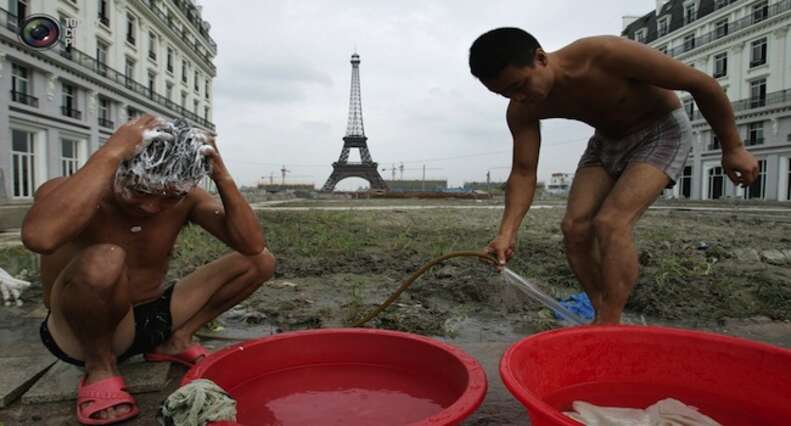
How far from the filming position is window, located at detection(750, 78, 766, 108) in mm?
26688

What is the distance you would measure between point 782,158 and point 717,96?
3009cm

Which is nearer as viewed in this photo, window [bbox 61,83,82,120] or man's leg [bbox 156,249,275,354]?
man's leg [bbox 156,249,275,354]

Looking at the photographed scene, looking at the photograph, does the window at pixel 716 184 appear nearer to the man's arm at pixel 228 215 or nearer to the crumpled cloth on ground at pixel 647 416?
the crumpled cloth on ground at pixel 647 416

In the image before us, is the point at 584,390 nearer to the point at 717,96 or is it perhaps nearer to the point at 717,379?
the point at 717,379

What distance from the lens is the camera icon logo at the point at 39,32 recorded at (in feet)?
27.8

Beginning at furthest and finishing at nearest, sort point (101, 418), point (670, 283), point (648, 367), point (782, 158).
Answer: point (782, 158)
point (670, 283)
point (648, 367)
point (101, 418)

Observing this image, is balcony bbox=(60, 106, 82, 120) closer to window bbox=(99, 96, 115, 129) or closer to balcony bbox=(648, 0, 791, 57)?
window bbox=(99, 96, 115, 129)

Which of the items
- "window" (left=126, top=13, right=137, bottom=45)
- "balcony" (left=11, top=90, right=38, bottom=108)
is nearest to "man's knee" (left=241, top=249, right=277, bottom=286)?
"balcony" (left=11, top=90, right=38, bottom=108)

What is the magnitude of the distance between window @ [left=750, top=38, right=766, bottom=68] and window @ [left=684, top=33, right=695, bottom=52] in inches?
224

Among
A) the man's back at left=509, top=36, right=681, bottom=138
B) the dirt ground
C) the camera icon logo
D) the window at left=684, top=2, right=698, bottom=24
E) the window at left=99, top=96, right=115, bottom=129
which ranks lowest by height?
the dirt ground

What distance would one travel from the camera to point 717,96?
6.82ft

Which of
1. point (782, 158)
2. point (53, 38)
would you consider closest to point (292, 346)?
point (53, 38)

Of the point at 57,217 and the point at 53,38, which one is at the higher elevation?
the point at 53,38

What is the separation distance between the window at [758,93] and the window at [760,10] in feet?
11.4
